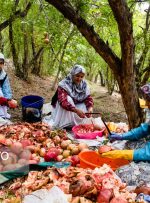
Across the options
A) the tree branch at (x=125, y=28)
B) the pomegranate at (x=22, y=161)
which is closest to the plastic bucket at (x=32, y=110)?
the tree branch at (x=125, y=28)

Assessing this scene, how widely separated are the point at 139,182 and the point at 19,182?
137 centimetres

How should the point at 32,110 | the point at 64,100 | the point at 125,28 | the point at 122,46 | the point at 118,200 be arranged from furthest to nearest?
the point at 32,110 → the point at 64,100 → the point at 122,46 → the point at 125,28 → the point at 118,200

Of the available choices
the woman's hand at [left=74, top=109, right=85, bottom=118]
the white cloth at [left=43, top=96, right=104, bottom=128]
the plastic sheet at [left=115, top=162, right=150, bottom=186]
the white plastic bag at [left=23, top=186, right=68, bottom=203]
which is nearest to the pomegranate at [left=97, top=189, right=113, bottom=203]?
the white plastic bag at [left=23, top=186, right=68, bottom=203]

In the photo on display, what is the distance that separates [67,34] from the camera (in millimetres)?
10906

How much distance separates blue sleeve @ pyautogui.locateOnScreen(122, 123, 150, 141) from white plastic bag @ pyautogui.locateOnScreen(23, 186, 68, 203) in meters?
1.91

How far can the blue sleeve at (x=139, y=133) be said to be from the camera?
193 inches

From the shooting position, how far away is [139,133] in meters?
4.98

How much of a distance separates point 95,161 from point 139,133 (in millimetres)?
712

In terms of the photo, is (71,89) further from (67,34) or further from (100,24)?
(67,34)

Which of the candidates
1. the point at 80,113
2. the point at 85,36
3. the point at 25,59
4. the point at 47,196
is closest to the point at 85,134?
the point at 80,113

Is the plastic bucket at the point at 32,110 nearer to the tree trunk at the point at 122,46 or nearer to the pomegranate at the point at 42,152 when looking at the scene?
the pomegranate at the point at 42,152

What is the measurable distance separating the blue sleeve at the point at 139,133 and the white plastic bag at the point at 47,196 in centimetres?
191

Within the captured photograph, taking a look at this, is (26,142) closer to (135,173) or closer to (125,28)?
(135,173)

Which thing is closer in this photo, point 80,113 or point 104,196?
point 104,196
